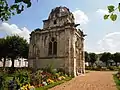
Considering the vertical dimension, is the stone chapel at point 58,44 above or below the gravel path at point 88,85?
above

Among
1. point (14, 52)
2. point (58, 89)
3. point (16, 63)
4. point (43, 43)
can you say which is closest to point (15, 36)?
point (14, 52)

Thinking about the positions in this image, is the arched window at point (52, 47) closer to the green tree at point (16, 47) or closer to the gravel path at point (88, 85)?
the gravel path at point (88, 85)

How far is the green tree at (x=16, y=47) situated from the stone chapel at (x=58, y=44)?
30.3 feet

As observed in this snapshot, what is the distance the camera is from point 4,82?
10.4 meters

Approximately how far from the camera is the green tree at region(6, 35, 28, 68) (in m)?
35.8

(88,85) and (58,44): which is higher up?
(58,44)

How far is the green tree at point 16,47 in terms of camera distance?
3581cm

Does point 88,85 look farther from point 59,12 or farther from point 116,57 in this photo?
point 116,57

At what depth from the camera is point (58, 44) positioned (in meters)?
25.3

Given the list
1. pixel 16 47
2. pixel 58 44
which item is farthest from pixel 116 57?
pixel 58 44

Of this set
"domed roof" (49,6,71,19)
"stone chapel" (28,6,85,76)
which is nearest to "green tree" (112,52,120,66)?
"stone chapel" (28,6,85,76)

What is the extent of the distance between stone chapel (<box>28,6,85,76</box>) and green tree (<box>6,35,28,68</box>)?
9230mm

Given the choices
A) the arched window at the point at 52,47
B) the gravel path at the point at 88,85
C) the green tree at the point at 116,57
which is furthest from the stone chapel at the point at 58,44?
the green tree at the point at 116,57

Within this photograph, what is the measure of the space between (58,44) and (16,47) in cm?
1407
